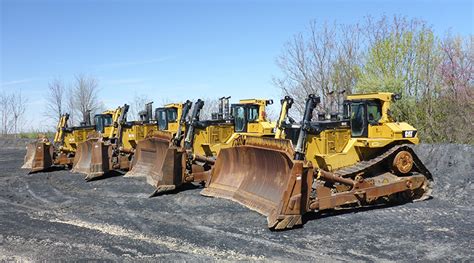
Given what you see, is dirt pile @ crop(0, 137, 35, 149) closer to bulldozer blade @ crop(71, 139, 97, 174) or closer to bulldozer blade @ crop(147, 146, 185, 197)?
bulldozer blade @ crop(71, 139, 97, 174)

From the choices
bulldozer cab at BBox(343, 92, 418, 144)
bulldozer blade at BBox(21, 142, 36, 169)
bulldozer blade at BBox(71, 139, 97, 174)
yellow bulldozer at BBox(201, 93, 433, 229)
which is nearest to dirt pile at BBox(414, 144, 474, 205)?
yellow bulldozer at BBox(201, 93, 433, 229)

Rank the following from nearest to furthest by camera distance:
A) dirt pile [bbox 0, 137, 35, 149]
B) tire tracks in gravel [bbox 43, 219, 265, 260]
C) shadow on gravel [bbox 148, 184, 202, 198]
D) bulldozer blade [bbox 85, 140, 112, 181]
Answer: tire tracks in gravel [bbox 43, 219, 265, 260] < shadow on gravel [bbox 148, 184, 202, 198] < bulldozer blade [bbox 85, 140, 112, 181] < dirt pile [bbox 0, 137, 35, 149]

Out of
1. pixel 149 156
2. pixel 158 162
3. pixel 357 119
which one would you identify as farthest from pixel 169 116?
pixel 357 119

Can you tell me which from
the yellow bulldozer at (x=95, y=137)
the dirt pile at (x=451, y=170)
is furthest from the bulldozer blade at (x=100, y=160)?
the dirt pile at (x=451, y=170)

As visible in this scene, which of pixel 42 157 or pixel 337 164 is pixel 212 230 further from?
pixel 42 157

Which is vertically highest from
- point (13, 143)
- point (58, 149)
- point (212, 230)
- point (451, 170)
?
point (58, 149)

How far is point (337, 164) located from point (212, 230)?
3487mm

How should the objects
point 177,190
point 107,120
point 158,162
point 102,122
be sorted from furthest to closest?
1. point 102,122
2. point 107,120
3. point 158,162
4. point 177,190

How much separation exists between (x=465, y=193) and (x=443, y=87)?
33.7 ft

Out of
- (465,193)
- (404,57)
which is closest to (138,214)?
(465,193)

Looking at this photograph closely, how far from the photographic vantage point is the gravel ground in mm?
6270

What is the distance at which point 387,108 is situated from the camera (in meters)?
10.4

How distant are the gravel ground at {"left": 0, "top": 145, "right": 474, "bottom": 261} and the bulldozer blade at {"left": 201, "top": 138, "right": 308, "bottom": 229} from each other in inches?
9.9

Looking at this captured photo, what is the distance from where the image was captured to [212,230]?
766 cm
